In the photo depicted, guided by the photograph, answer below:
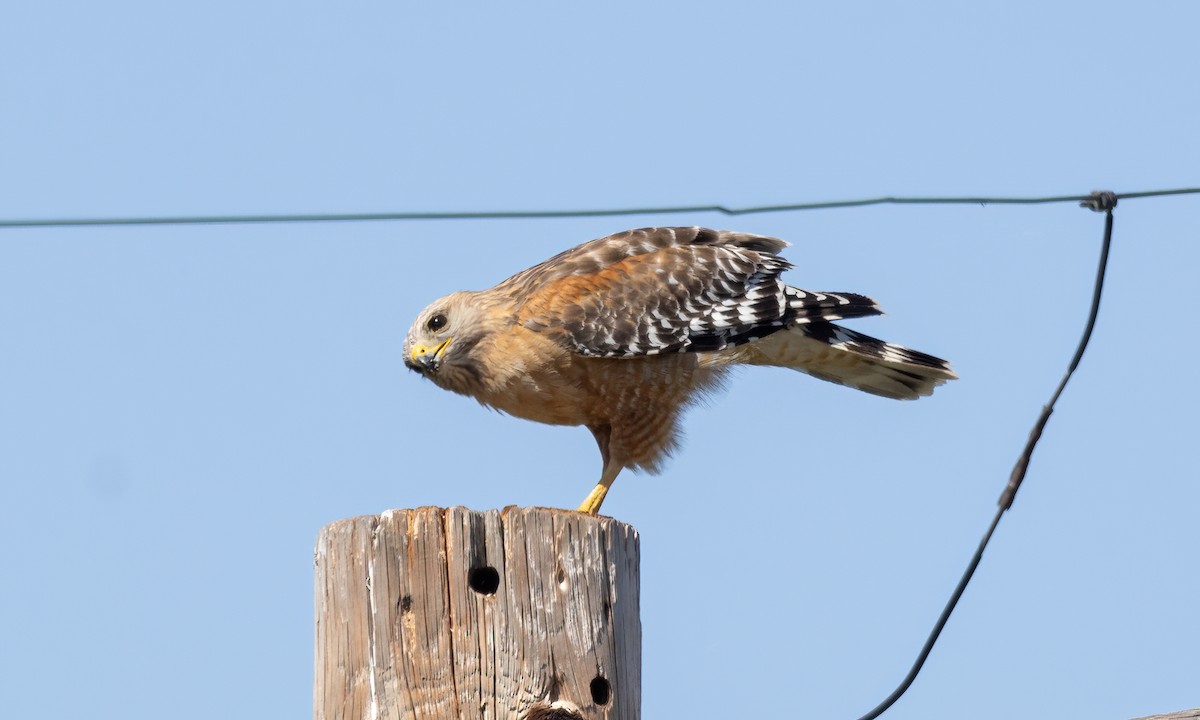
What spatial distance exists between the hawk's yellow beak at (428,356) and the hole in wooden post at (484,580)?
3205mm

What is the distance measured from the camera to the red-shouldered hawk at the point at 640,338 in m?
6.49

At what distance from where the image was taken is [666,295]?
7004 millimetres

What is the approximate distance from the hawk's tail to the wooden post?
3897 mm

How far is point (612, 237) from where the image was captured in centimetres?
736

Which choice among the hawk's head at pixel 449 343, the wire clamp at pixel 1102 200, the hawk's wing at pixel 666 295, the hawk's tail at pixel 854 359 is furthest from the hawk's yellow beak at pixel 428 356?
the wire clamp at pixel 1102 200

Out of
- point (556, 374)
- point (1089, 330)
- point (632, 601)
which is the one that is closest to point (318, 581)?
point (632, 601)

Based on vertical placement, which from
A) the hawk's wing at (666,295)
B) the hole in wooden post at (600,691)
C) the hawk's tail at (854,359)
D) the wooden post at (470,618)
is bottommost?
the hole in wooden post at (600,691)

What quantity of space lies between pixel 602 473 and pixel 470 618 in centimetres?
Answer: 341

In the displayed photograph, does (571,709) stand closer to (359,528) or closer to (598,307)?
(359,528)

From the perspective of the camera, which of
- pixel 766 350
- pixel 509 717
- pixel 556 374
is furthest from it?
pixel 766 350

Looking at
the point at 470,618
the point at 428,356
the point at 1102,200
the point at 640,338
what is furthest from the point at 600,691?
the point at 640,338

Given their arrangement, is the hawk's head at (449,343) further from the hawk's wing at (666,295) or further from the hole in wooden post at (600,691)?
the hole in wooden post at (600,691)

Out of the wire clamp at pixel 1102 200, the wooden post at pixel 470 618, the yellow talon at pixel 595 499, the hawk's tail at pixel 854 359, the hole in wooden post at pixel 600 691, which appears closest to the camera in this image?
the wooden post at pixel 470 618

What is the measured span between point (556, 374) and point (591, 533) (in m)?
3.08
